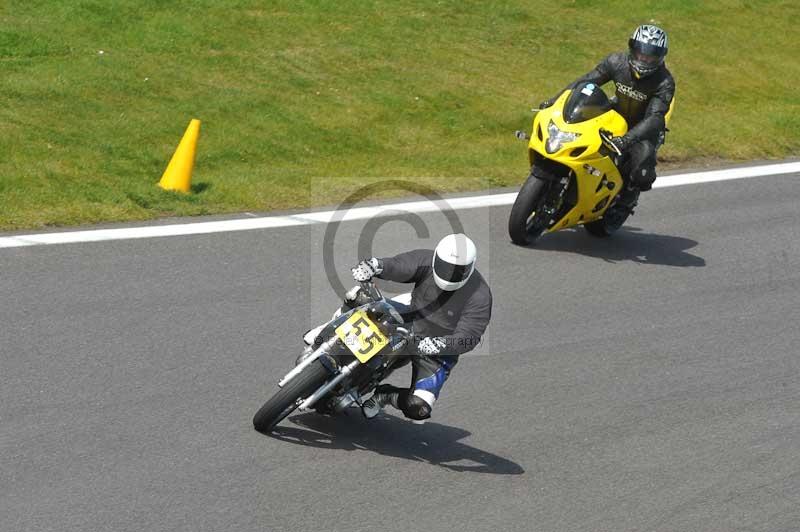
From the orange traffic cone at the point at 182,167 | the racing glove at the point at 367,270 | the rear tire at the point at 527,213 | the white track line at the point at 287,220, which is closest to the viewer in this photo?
the racing glove at the point at 367,270

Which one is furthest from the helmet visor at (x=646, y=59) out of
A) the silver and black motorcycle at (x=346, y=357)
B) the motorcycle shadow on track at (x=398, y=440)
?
the silver and black motorcycle at (x=346, y=357)

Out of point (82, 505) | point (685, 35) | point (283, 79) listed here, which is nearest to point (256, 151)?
point (283, 79)

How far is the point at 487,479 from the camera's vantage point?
8.07m

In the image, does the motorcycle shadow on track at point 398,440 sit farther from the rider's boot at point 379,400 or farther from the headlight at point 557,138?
the headlight at point 557,138

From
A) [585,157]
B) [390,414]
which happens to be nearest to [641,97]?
[585,157]

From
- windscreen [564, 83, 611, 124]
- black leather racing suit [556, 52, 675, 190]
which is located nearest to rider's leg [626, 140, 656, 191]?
black leather racing suit [556, 52, 675, 190]

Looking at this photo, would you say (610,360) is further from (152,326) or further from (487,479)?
(152,326)

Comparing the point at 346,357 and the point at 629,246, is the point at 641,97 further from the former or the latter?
the point at 346,357

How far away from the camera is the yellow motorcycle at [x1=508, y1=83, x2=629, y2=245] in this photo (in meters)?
12.3

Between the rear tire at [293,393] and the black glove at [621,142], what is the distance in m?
5.50

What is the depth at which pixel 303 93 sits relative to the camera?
16.8 metres

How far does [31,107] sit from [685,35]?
12636 mm

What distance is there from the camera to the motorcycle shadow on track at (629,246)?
13070 millimetres

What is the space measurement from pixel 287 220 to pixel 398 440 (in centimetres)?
474
